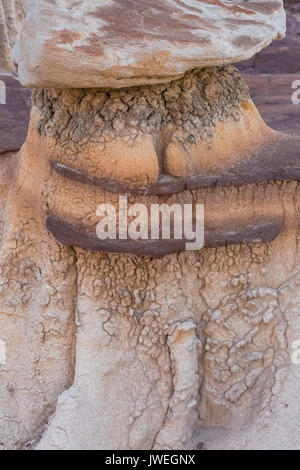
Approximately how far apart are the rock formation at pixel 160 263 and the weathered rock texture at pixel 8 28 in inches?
90.8

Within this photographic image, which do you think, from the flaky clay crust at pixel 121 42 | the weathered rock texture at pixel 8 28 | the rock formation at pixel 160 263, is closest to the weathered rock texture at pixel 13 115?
the weathered rock texture at pixel 8 28

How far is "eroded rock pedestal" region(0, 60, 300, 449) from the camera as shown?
5.63ft

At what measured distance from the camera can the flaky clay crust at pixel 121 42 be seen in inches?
59.8

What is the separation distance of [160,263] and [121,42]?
1.92 ft

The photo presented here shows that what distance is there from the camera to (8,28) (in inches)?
164

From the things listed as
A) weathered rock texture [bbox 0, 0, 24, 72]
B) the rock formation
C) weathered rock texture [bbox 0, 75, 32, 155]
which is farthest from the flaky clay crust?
weathered rock texture [bbox 0, 0, 24, 72]

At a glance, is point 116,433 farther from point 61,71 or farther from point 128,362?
point 61,71

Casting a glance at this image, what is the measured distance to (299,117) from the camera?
2.95m

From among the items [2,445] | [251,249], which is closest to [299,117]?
[251,249]

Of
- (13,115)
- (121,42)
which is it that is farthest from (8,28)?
(121,42)

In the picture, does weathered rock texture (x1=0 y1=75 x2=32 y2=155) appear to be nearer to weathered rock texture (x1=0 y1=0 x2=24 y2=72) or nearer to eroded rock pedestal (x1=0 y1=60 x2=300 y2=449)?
weathered rock texture (x1=0 y1=0 x2=24 y2=72)

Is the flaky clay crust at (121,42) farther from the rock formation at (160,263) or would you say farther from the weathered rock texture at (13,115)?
the weathered rock texture at (13,115)

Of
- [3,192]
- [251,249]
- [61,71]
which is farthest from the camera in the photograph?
[3,192]

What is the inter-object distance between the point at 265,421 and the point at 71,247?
70 centimetres
